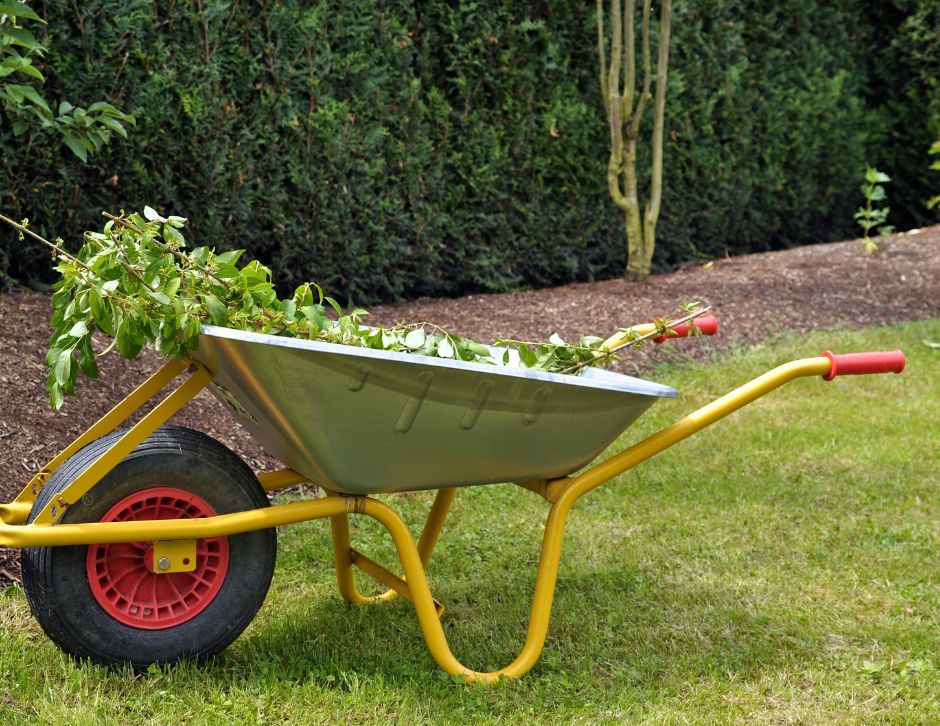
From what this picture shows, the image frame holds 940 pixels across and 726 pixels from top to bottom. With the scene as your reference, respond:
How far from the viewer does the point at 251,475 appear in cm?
238

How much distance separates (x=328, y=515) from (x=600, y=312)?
3462mm

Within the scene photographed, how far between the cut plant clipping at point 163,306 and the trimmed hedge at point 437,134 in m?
2.34

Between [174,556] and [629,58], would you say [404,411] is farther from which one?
[629,58]

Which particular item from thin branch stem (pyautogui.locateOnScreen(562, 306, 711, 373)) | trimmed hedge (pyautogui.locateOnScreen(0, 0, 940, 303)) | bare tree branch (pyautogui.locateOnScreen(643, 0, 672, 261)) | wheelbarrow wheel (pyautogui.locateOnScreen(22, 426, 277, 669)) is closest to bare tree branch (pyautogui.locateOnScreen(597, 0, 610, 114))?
trimmed hedge (pyautogui.locateOnScreen(0, 0, 940, 303))

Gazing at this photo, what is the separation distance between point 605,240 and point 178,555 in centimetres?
476

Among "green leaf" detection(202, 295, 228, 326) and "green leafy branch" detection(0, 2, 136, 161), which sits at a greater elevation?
"green leafy branch" detection(0, 2, 136, 161)

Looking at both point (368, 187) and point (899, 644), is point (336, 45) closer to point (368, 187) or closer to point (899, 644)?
point (368, 187)

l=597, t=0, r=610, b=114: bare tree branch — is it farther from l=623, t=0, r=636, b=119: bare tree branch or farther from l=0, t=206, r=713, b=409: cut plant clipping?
l=0, t=206, r=713, b=409: cut plant clipping

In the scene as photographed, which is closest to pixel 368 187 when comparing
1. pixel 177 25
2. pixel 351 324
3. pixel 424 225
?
pixel 424 225

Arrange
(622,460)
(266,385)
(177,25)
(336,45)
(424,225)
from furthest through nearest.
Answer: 1. (424,225)
2. (336,45)
3. (177,25)
4. (622,460)
5. (266,385)

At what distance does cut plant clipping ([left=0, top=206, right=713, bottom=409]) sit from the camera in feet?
6.99

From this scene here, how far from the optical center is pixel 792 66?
7.53 m

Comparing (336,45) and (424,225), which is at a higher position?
(336,45)

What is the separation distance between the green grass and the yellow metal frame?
0.13m
